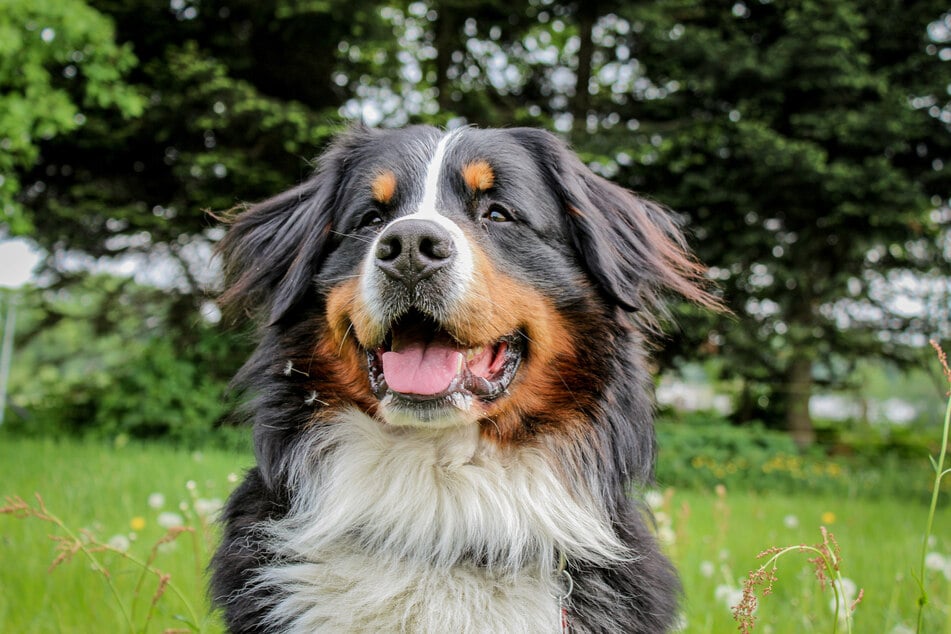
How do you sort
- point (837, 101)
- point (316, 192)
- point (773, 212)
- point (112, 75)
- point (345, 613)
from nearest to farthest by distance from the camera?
point (345, 613) < point (316, 192) < point (112, 75) < point (837, 101) < point (773, 212)

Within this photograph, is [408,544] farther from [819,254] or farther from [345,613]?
[819,254]

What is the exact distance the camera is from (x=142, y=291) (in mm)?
10977

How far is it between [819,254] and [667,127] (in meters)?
2.86

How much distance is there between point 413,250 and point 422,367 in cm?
38

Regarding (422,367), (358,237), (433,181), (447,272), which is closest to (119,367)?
(358,237)

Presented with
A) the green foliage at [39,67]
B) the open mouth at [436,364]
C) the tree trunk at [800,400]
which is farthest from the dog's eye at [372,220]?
the tree trunk at [800,400]

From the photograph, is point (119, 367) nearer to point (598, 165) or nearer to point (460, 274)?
point (598, 165)

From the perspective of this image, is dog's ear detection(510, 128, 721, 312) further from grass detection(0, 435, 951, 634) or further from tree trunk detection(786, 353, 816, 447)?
tree trunk detection(786, 353, 816, 447)

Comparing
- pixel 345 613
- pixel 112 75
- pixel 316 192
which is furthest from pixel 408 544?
pixel 112 75

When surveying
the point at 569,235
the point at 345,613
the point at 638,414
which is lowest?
the point at 345,613

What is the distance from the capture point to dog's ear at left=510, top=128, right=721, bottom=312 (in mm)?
Answer: 2652

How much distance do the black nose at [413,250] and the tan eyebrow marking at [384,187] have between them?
0.45 m

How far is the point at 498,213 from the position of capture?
8.68ft

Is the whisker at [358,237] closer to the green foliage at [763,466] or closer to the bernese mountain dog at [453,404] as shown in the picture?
the bernese mountain dog at [453,404]
